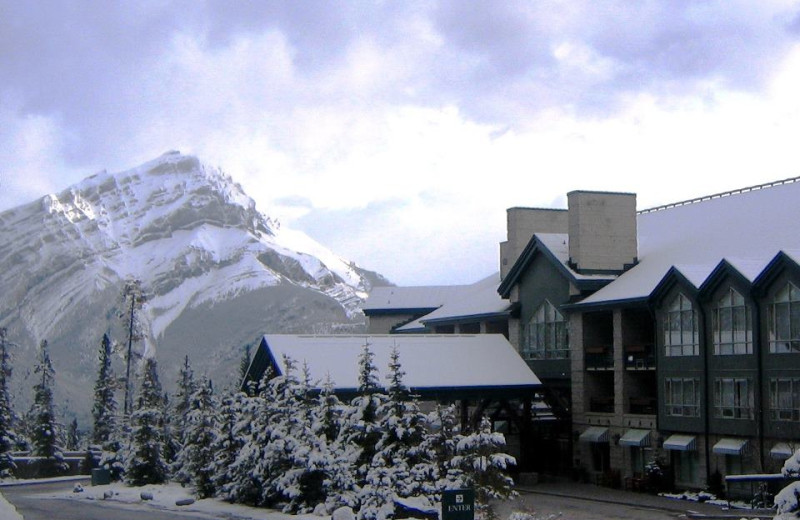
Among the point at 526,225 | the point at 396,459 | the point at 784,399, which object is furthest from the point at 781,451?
the point at 526,225

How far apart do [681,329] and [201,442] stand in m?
21.3

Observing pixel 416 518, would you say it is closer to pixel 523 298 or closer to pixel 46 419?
pixel 523 298

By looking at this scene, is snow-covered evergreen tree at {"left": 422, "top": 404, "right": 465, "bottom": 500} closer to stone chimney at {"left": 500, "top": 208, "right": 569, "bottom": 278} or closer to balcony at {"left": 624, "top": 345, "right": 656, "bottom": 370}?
balcony at {"left": 624, "top": 345, "right": 656, "bottom": 370}

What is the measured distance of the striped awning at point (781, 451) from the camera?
3857cm

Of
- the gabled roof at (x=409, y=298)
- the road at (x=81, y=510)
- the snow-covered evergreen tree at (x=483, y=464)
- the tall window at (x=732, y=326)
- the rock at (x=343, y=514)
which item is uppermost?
the gabled roof at (x=409, y=298)

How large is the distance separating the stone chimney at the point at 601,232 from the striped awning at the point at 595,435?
304 inches

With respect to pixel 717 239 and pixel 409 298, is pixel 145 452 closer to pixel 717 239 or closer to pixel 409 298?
pixel 717 239

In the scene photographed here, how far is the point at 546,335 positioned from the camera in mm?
55625

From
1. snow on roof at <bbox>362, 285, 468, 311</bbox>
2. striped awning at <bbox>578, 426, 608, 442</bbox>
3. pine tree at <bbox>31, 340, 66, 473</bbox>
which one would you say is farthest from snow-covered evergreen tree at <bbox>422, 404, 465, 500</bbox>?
snow on roof at <bbox>362, 285, 468, 311</bbox>


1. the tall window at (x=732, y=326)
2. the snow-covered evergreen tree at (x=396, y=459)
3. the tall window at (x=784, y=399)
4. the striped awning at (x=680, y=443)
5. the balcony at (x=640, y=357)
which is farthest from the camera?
the balcony at (x=640, y=357)

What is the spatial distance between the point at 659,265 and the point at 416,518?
2197cm

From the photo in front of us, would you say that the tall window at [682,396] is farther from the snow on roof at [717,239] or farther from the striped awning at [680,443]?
the snow on roof at [717,239]

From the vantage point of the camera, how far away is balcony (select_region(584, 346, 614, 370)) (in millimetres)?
50500

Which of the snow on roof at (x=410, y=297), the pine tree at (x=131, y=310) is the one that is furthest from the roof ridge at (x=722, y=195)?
the pine tree at (x=131, y=310)
